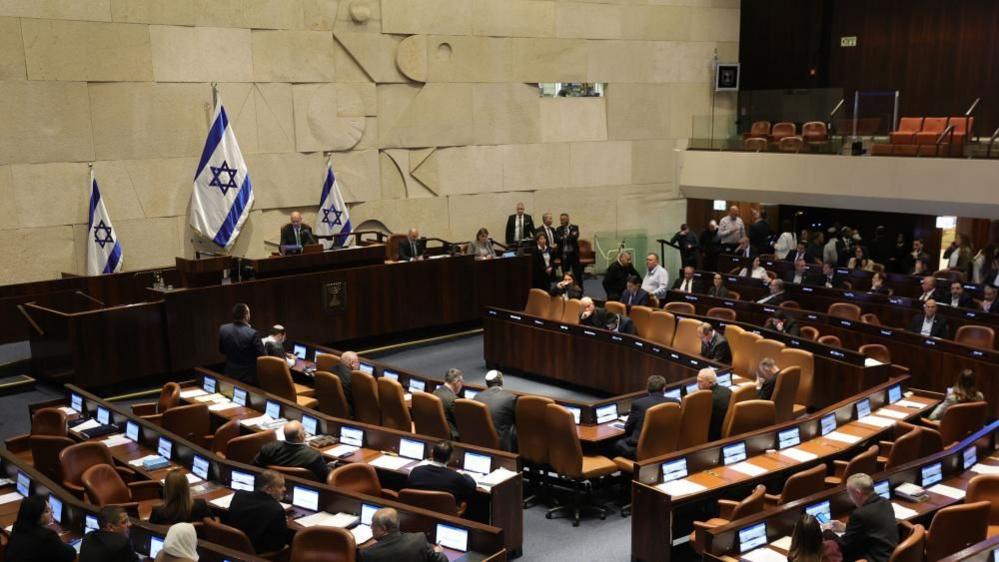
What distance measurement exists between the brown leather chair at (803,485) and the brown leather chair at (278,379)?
15.5 feet

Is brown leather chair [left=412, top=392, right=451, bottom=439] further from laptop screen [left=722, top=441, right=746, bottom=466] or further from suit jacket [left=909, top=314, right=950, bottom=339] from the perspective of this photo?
suit jacket [left=909, top=314, right=950, bottom=339]

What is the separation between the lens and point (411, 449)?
7176 mm

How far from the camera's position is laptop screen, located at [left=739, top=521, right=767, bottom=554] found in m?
5.61

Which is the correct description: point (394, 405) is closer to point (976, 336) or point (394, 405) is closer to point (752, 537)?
point (752, 537)

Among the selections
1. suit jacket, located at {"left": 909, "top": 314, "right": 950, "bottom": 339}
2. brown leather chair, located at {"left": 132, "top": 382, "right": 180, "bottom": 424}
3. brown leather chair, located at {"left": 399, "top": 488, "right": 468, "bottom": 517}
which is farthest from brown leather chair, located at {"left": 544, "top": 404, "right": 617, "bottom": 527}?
suit jacket, located at {"left": 909, "top": 314, "right": 950, "bottom": 339}

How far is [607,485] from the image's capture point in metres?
7.85

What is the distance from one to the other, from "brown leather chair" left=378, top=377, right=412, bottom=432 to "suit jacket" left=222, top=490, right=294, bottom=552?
2.56 m

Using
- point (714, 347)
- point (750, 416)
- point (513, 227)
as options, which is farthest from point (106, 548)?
point (513, 227)

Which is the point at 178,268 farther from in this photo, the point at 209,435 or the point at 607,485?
the point at 607,485

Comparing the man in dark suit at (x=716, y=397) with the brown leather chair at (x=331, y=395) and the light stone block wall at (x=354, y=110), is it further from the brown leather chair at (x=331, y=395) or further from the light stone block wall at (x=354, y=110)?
the light stone block wall at (x=354, y=110)

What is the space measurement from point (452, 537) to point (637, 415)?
8.46 feet

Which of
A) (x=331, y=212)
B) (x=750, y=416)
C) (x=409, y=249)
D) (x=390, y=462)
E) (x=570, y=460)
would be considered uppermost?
(x=331, y=212)

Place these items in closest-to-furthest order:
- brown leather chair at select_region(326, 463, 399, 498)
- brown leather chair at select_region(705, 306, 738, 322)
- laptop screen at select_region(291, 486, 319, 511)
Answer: laptop screen at select_region(291, 486, 319, 511) < brown leather chair at select_region(326, 463, 399, 498) < brown leather chair at select_region(705, 306, 738, 322)

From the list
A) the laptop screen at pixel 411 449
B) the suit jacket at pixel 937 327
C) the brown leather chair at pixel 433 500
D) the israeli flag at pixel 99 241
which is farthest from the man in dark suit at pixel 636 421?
the israeli flag at pixel 99 241
